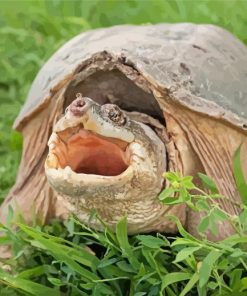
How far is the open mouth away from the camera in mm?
1695

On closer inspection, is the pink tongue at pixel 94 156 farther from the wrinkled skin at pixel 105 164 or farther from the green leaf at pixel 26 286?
the green leaf at pixel 26 286

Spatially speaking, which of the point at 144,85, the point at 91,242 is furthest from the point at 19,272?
the point at 144,85

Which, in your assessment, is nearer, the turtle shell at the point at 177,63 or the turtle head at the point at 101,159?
the turtle head at the point at 101,159

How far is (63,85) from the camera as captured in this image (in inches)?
77.2

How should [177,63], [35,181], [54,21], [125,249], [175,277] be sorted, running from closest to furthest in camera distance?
1. [175,277]
2. [125,249]
3. [177,63]
4. [35,181]
5. [54,21]

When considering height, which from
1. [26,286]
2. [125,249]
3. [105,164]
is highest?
[105,164]

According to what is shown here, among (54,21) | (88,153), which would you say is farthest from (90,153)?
(54,21)

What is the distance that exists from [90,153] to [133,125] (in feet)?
0.37

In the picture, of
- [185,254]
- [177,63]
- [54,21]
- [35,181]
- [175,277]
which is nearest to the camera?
[185,254]

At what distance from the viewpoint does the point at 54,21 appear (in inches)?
129

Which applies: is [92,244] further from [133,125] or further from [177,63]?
[177,63]

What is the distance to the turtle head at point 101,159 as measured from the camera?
1.67m

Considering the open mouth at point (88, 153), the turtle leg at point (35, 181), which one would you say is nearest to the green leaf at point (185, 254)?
the open mouth at point (88, 153)

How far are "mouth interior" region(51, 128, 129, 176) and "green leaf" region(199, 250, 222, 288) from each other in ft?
1.04
